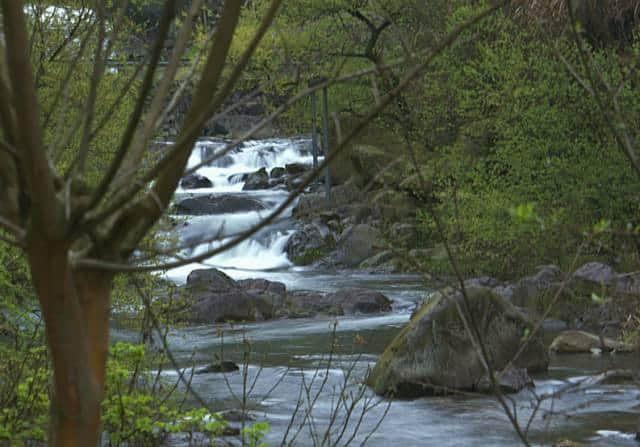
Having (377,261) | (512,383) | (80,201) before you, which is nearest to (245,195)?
(377,261)

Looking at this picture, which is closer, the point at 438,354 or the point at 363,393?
the point at 363,393

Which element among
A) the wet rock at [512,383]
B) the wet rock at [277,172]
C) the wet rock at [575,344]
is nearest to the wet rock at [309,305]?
the wet rock at [575,344]

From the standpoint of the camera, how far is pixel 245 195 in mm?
34094

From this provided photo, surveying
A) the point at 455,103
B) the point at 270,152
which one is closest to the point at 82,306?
the point at 455,103

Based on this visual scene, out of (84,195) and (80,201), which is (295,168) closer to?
(84,195)

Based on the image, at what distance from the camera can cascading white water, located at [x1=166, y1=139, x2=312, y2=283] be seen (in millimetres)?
27859

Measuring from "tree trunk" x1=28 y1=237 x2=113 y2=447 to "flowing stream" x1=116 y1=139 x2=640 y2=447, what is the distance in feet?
5.16

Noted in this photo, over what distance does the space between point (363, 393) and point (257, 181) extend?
29.5 m

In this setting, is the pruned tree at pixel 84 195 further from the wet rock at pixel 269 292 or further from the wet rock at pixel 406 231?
the wet rock at pixel 406 231

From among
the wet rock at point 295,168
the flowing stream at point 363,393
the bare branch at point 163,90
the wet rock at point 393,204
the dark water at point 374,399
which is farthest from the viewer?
the wet rock at point 295,168

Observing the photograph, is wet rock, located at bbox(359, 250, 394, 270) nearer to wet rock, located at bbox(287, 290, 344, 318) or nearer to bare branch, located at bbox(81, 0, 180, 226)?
wet rock, located at bbox(287, 290, 344, 318)

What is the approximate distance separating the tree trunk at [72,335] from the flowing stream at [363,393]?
5.16 ft

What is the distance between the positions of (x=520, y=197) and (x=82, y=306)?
18.1 metres

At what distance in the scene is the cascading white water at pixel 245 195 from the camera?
27.9 meters
